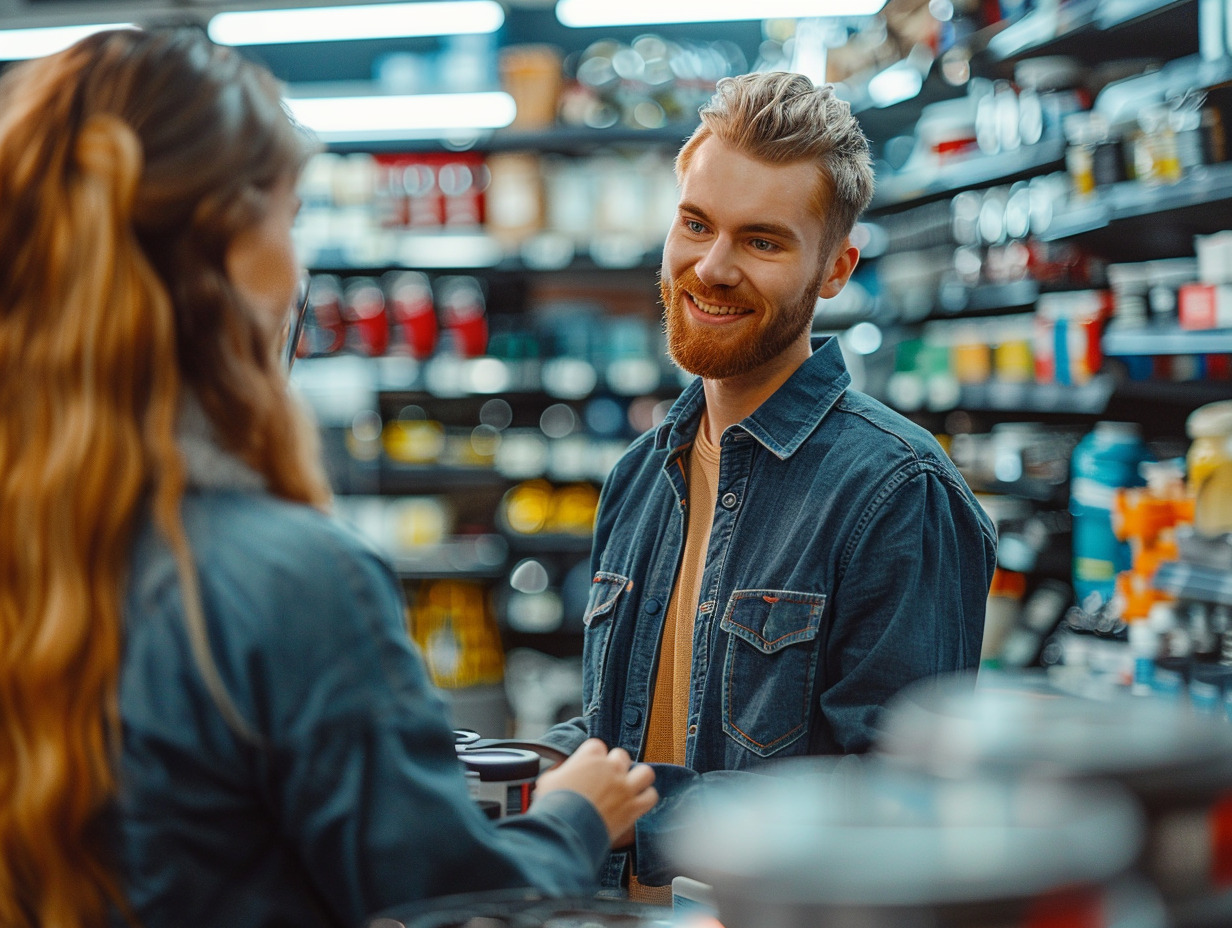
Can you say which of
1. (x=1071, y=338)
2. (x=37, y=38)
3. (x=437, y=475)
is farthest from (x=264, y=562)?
(x=37, y=38)

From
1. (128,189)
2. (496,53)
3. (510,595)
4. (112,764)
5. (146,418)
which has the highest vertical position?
(496,53)

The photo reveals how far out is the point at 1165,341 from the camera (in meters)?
2.89

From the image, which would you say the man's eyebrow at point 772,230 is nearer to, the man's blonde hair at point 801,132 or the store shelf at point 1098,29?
the man's blonde hair at point 801,132

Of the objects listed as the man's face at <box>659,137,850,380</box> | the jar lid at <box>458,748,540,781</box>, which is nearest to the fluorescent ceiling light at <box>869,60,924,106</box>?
the man's face at <box>659,137,850,380</box>

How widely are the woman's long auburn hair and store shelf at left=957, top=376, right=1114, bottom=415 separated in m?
2.86

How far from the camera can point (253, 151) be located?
98 centimetres

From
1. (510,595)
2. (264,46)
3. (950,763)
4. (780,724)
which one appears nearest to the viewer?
(950,763)

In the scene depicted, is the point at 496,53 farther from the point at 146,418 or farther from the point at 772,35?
the point at 146,418

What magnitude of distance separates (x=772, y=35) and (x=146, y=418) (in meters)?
4.83

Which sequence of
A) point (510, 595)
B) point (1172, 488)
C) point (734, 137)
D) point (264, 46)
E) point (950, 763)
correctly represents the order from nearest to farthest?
point (950, 763), point (734, 137), point (1172, 488), point (510, 595), point (264, 46)

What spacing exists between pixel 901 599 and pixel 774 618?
19cm

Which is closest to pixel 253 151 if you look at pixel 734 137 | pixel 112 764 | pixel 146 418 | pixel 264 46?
pixel 146 418

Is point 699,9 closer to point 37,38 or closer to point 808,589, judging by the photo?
point 37,38

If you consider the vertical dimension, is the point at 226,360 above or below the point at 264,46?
below
